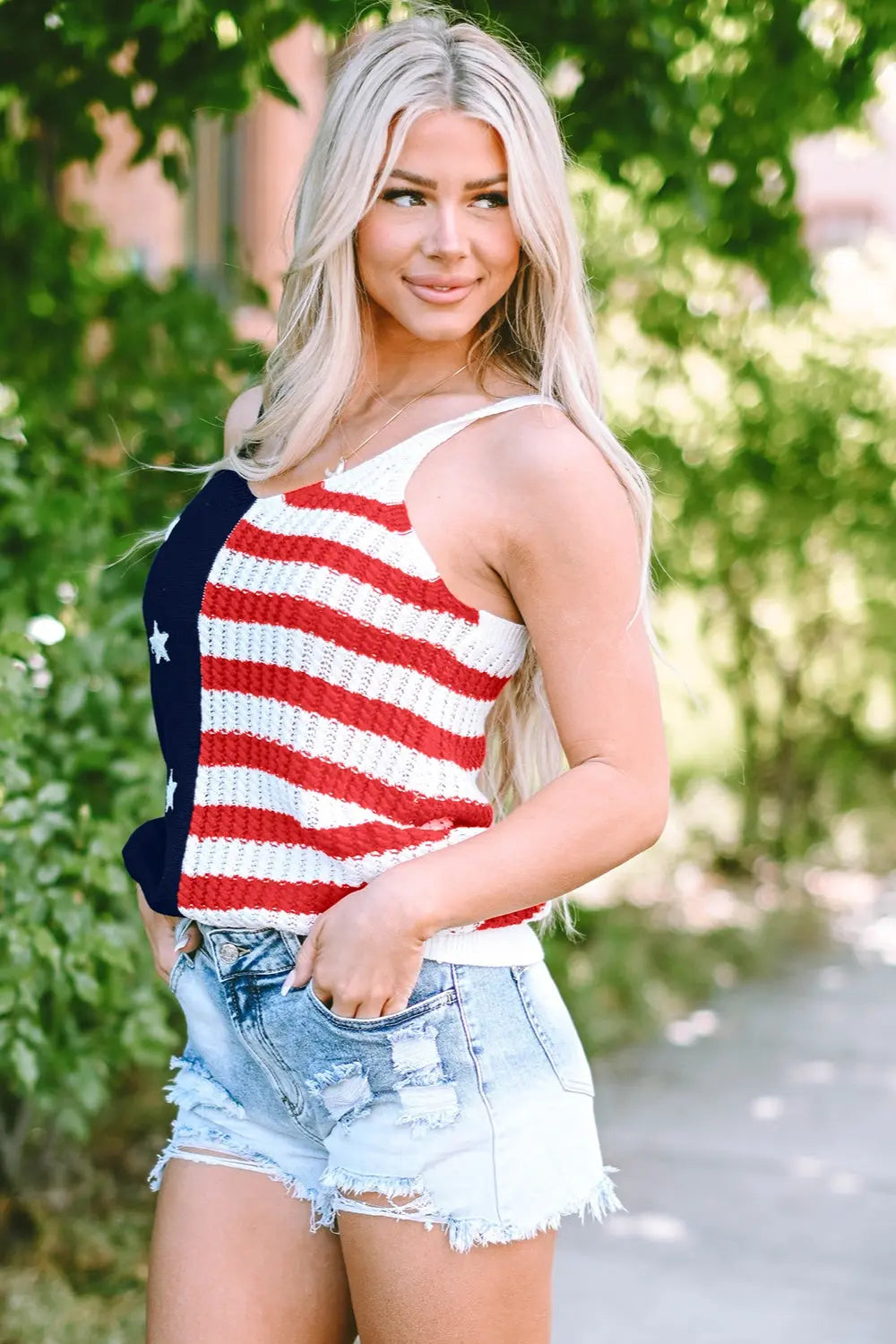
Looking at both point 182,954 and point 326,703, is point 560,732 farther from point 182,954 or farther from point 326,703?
point 182,954

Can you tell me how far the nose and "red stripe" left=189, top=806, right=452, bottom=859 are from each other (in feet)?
2.11

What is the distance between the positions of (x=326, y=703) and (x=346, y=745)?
49 mm

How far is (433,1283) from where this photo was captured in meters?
1.61

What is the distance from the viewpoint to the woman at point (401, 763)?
1617mm

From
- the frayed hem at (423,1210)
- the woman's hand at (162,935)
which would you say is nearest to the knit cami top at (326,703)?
the woman's hand at (162,935)

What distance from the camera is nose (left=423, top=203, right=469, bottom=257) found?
1758 mm

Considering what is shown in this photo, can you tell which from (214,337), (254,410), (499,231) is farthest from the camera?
(214,337)

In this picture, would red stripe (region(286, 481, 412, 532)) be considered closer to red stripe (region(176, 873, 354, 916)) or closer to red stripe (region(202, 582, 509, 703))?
red stripe (region(202, 582, 509, 703))

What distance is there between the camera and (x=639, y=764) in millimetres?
1638

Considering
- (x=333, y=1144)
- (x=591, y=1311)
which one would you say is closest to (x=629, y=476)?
(x=333, y=1144)

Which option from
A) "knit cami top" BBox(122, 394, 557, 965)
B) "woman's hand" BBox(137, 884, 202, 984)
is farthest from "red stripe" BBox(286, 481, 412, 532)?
"woman's hand" BBox(137, 884, 202, 984)

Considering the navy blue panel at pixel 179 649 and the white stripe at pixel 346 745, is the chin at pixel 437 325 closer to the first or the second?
the navy blue panel at pixel 179 649

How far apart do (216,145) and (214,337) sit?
6.53m

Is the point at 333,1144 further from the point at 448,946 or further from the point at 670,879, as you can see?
the point at 670,879
